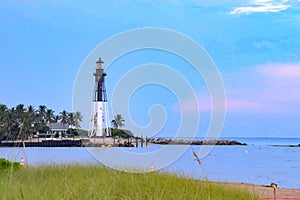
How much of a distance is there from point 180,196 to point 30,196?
5.96 ft

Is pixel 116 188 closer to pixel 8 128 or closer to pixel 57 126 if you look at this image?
pixel 8 128

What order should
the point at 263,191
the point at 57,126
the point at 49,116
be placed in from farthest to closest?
the point at 49,116 < the point at 57,126 < the point at 263,191

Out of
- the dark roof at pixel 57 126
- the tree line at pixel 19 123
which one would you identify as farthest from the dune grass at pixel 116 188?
the dark roof at pixel 57 126

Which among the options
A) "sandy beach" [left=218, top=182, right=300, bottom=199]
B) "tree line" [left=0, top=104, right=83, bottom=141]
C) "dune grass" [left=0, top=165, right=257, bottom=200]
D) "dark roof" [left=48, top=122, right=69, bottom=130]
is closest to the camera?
"dune grass" [left=0, top=165, right=257, bottom=200]

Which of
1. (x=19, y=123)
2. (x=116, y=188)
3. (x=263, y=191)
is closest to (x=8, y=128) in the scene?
(x=19, y=123)

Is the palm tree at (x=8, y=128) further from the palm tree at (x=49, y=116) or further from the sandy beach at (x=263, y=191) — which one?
the palm tree at (x=49, y=116)

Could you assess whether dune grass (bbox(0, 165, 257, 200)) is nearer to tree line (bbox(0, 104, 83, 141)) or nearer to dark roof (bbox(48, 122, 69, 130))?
tree line (bbox(0, 104, 83, 141))

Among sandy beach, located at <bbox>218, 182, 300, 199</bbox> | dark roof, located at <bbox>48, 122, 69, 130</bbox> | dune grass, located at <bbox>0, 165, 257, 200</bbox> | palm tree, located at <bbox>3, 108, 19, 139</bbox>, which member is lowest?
sandy beach, located at <bbox>218, 182, 300, 199</bbox>

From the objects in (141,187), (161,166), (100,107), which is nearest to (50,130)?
(100,107)

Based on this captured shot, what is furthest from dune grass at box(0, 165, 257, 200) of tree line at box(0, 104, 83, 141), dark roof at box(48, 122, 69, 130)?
dark roof at box(48, 122, 69, 130)

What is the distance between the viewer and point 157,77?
8.01 meters

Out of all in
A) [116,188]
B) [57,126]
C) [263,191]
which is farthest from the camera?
[57,126]

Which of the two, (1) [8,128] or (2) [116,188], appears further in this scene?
(1) [8,128]

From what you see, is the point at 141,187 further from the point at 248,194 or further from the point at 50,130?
the point at 50,130
